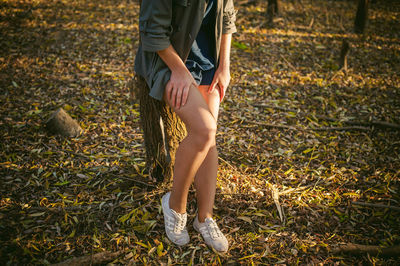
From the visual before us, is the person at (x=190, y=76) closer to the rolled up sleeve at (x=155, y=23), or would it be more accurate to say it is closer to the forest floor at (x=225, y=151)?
the rolled up sleeve at (x=155, y=23)

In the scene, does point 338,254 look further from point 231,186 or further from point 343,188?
point 231,186

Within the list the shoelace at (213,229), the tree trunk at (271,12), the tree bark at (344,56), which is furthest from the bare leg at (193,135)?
the tree trunk at (271,12)

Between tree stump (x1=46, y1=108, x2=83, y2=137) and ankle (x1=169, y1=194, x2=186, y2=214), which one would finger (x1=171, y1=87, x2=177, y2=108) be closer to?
ankle (x1=169, y1=194, x2=186, y2=214)

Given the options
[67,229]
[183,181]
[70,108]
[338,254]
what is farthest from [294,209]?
[70,108]

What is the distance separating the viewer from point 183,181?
1.75m

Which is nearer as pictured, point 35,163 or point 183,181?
point 183,181

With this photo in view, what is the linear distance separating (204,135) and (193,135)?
0.07 metres

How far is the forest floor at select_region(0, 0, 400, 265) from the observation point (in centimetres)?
195

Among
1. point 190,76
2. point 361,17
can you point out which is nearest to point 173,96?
point 190,76

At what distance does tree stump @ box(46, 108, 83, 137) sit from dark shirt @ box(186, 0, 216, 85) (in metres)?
1.65

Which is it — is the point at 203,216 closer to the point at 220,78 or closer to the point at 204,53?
the point at 220,78

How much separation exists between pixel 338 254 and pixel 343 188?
28.5 inches

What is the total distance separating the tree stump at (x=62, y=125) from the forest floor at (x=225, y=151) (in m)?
0.08

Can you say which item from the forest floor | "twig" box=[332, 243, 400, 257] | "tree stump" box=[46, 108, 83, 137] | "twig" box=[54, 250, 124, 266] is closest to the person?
the forest floor
